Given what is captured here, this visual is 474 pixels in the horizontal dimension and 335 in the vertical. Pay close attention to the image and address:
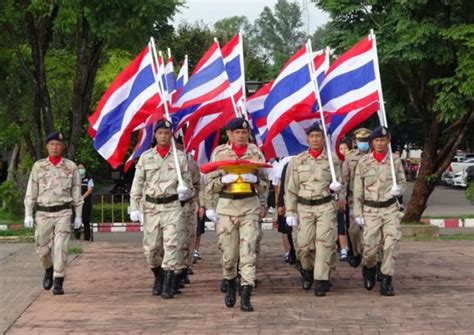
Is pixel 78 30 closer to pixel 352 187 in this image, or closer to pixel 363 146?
pixel 363 146

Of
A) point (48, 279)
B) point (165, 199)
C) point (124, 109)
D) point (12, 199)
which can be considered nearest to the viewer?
point (165, 199)

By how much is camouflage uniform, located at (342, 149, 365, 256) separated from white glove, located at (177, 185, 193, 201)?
2085mm

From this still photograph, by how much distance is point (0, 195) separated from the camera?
20.9m

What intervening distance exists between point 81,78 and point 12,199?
4.61 meters

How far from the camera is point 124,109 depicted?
11.1 metres

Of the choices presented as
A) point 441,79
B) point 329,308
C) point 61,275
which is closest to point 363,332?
point 329,308

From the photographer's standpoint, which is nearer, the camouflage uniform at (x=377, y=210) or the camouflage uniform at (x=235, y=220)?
the camouflage uniform at (x=235, y=220)

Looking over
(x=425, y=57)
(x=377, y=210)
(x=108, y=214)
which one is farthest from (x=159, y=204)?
(x=108, y=214)

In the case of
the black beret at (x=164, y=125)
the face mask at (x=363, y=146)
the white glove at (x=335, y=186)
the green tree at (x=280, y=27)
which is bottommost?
the white glove at (x=335, y=186)

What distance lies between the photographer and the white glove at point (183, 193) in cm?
1012

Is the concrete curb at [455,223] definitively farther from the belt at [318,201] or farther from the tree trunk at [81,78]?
the belt at [318,201]

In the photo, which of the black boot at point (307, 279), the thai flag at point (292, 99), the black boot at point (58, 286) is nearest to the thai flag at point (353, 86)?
the thai flag at point (292, 99)

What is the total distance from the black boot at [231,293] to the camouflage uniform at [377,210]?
65.2 inches

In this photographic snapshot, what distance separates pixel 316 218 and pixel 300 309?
1.26 m
